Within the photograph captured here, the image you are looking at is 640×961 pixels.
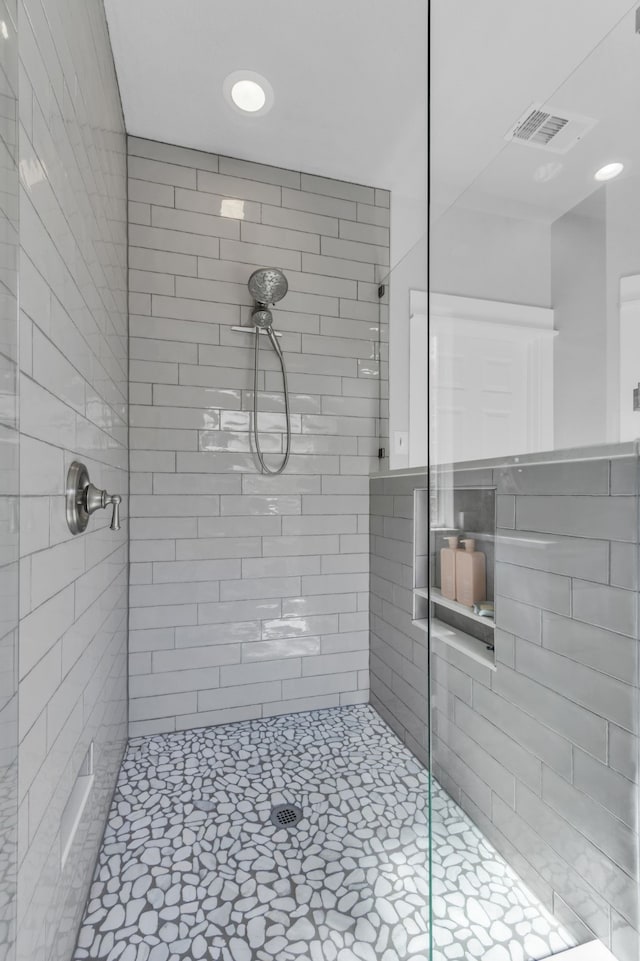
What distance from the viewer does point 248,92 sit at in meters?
1.66

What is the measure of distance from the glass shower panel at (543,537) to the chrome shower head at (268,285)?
0.66 metres

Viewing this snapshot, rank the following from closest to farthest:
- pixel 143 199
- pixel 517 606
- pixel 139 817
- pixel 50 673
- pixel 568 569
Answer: pixel 50 673
pixel 568 569
pixel 517 606
pixel 139 817
pixel 143 199

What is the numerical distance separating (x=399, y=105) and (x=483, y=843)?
240 cm

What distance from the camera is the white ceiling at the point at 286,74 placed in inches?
54.7

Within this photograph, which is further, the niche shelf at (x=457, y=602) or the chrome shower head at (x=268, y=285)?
the chrome shower head at (x=268, y=285)

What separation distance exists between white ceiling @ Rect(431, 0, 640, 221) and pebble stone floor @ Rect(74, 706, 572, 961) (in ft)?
5.01

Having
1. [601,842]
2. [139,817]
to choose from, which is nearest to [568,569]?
[601,842]

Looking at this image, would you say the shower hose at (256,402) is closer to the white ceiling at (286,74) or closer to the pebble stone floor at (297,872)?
the white ceiling at (286,74)

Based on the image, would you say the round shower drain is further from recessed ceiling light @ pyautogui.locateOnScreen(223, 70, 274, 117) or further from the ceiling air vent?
recessed ceiling light @ pyautogui.locateOnScreen(223, 70, 274, 117)

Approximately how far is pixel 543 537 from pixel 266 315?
1402mm

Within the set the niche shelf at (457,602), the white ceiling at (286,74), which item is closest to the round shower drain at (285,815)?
the niche shelf at (457,602)

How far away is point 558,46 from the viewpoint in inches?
56.0

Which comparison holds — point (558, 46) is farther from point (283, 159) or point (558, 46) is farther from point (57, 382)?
point (57, 382)

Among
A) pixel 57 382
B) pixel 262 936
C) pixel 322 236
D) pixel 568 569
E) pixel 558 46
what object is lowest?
pixel 262 936
